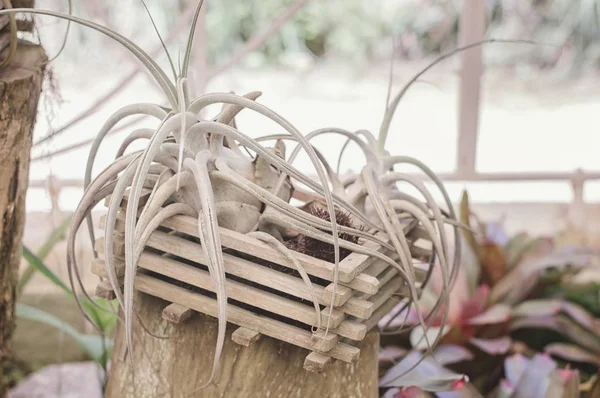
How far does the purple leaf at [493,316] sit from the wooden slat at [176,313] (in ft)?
2.95

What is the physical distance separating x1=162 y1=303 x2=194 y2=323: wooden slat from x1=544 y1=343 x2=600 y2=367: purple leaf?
107cm

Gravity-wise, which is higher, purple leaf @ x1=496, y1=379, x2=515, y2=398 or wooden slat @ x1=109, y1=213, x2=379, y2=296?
wooden slat @ x1=109, y1=213, x2=379, y2=296

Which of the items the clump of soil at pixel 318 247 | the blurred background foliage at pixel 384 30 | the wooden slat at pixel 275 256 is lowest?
the wooden slat at pixel 275 256

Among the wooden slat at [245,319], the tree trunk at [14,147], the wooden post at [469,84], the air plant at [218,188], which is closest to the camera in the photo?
the air plant at [218,188]

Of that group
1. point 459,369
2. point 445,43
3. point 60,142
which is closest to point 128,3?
point 60,142

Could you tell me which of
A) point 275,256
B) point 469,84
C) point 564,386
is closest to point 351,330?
point 275,256

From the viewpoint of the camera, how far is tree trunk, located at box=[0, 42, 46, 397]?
3.64 ft

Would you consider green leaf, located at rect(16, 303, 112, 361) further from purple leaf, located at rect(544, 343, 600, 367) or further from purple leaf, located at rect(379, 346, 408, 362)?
purple leaf, located at rect(544, 343, 600, 367)

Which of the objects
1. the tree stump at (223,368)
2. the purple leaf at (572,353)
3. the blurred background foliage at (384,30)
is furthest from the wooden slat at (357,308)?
the blurred background foliage at (384,30)

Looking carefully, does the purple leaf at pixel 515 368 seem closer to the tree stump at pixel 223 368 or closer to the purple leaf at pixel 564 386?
the purple leaf at pixel 564 386

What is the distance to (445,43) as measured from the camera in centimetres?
288

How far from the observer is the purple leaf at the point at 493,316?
161 centimetres

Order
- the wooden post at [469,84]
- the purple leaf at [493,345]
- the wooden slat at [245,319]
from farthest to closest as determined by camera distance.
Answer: the wooden post at [469,84] < the purple leaf at [493,345] < the wooden slat at [245,319]

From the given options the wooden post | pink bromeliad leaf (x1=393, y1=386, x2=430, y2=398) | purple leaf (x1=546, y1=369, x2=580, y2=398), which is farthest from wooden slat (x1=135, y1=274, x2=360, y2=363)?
the wooden post
